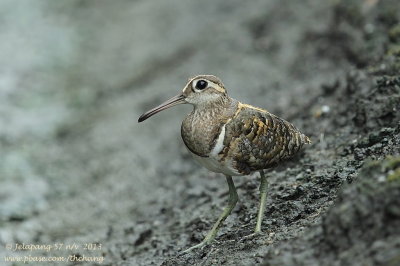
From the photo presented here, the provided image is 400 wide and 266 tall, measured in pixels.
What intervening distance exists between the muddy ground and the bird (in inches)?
24.7

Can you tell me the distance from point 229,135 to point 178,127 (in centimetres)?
501

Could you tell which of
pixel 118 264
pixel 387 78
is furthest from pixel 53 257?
pixel 387 78

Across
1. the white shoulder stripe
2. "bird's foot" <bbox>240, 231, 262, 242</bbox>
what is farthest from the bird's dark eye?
"bird's foot" <bbox>240, 231, 262, 242</bbox>

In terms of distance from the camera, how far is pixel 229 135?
5672 millimetres

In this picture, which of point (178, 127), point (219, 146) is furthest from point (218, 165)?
point (178, 127)

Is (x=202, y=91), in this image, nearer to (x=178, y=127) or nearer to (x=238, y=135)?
(x=238, y=135)

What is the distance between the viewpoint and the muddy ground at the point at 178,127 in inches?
216

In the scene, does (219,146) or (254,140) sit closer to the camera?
(219,146)

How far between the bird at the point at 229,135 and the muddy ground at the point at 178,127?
0.63 metres

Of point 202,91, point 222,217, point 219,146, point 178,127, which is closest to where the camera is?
point 219,146

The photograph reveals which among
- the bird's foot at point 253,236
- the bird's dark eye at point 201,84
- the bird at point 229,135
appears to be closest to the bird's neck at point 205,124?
the bird at point 229,135

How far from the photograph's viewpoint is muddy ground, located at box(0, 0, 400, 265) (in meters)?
5.49

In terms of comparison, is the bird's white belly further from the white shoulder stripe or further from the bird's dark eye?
the bird's dark eye

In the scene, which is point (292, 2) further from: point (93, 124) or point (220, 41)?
point (93, 124)
